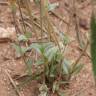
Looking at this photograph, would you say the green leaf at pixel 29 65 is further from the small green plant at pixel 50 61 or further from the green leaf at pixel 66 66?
the green leaf at pixel 66 66

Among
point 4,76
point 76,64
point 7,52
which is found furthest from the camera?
point 7,52

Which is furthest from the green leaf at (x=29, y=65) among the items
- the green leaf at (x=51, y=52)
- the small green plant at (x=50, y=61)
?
the green leaf at (x=51, y=52)

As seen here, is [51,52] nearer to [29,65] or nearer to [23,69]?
[29,65]

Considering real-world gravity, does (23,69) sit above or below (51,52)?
below

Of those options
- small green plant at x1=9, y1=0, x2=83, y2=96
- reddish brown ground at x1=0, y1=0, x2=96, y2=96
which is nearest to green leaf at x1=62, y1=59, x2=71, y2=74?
small green plant at x1=9, y1=0, x2=83, y2=96

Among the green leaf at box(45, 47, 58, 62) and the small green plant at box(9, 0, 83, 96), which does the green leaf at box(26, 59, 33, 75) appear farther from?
the green leaf at box(45, 47, 58, 62)

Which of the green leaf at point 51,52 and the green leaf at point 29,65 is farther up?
the green leaf at point 51,52

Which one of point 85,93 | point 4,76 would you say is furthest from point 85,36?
point 4,76

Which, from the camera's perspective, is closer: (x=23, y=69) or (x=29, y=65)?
(x=29, y=65)

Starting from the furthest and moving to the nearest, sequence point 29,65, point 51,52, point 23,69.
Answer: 1. point 23,69
2. point 29,65
3. point 51,52

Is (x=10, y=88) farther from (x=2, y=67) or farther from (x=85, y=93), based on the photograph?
(x=85, y=93)

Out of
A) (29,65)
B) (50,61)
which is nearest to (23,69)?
(29,65)
